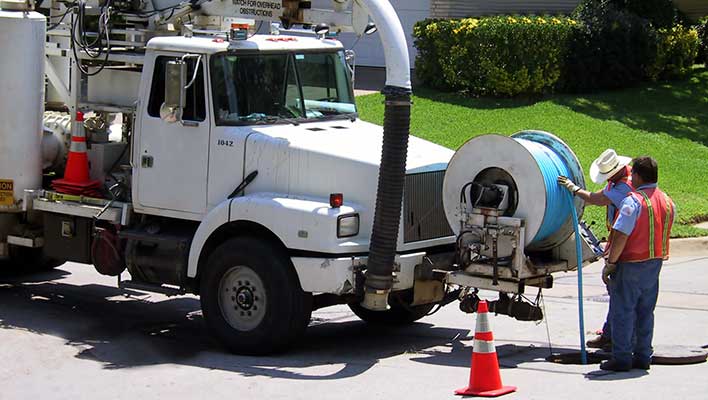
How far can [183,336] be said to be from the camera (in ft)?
36.9

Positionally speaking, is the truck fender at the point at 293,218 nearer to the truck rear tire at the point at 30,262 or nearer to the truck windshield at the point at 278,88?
the truck windshield at the point at 278,88

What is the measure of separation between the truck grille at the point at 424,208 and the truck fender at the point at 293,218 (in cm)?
44

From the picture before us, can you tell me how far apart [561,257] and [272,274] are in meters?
2.42

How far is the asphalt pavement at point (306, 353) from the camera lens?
8977mm

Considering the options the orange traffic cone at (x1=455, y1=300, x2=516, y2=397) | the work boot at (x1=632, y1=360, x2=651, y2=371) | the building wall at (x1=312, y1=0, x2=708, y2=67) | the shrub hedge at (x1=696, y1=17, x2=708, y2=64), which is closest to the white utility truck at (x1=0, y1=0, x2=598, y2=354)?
the work boot at (x1=632, y1=360, x2=651, y2=371)

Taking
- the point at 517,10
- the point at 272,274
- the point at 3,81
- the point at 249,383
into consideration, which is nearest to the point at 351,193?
the point at 272,274

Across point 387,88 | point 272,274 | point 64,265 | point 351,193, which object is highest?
point 387,88

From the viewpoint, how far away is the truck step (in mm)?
10773

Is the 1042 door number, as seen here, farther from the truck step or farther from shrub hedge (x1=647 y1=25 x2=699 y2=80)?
shrub hedge (x1=647 y1=25 x2=699 y2=80)

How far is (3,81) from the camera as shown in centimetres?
1163

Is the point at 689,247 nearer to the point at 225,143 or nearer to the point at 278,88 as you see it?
the point at 278,88

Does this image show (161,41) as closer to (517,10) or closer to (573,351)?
(573,351)

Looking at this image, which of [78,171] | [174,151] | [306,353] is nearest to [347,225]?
[306,353]

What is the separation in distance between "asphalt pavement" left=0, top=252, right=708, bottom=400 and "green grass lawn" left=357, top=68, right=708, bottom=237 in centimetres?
620
